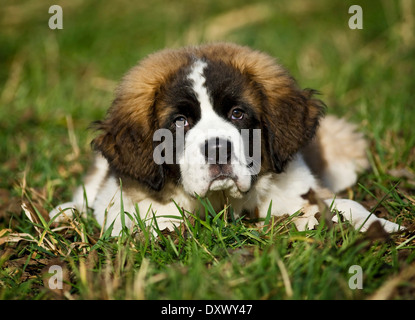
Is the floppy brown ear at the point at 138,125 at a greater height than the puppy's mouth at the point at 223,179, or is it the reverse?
the floppy brown ear at the point at 138,125

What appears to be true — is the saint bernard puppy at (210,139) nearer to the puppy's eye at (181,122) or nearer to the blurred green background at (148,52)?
the puppy's eye at (181,122)

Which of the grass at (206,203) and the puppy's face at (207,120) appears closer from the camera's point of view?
the grass at (206,203)

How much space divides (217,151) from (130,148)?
61 cm

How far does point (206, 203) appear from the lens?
3074 millimetres

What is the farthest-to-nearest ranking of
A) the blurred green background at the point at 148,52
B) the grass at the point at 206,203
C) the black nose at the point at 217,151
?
the blurred green background at the point at 148,52 → the black nose at the point at 217,151 → the grass at the point at 206,203

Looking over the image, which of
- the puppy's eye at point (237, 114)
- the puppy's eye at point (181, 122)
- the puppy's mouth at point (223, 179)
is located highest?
the puppy's eye at point (237, 114)

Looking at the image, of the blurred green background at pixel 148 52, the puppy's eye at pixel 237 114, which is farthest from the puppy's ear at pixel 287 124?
the blurred green background at pixel 148 52

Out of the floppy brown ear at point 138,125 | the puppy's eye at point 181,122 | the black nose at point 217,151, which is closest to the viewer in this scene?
the black nose at point 217,151

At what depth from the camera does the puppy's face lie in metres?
2.85

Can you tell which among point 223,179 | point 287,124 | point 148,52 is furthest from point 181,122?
point 148,52

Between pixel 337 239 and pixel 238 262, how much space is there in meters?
0.54

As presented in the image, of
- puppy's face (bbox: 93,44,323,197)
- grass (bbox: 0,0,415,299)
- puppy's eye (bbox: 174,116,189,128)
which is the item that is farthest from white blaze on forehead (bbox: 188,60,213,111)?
grass (bbox: 0,0,415,299)

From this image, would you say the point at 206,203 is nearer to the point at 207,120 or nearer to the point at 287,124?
the point at 207,120

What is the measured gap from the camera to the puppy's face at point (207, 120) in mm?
2850
